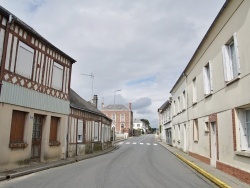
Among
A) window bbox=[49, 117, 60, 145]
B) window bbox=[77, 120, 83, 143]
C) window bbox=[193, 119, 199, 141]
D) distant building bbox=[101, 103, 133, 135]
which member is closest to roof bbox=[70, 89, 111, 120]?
window bbox=[77, 120, 83, 143]

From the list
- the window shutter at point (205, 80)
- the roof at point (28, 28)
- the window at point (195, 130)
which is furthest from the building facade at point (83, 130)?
the window shutter at point (205, 80)

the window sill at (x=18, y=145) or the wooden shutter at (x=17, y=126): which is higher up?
the wooden shutter at (x=17, y=126)

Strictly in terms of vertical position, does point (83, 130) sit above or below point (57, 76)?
below

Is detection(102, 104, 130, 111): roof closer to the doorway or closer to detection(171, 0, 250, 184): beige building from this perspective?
detection(171, 0, 250, 184): beige building

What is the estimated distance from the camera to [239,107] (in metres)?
9.43

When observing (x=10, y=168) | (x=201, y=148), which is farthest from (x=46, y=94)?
(x=201, y=148)

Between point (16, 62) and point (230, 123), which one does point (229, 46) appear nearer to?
point (230, 123)

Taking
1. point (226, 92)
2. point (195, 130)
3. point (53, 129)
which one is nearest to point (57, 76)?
point (53, 129)

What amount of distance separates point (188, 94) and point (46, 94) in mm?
10091

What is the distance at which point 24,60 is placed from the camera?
1230cm

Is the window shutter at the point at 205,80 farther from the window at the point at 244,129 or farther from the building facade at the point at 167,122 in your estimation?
the building facade at the point at 167,122

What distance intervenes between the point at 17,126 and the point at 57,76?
175 inches

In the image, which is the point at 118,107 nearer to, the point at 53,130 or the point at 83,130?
the point at 83,130

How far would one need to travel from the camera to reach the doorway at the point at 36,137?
1349 cm
